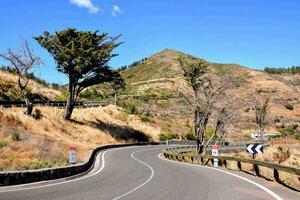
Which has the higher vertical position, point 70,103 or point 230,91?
point 230,91

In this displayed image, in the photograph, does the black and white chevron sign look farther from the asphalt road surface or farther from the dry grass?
the dry grass

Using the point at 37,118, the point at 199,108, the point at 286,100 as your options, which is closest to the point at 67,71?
the point at 37,118

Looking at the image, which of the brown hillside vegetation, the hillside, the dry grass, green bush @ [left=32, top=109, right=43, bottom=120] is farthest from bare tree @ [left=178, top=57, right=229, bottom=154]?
the brown hillside vegetation

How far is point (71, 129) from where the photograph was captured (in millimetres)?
57844

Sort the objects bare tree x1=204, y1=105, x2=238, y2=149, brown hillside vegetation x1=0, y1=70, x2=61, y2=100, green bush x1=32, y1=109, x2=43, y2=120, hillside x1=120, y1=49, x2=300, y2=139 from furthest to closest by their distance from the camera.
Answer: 1. hillside x1=120, y1=49, x2=300, y2=139
2. brown hillside vegetation x1=0, y1=70, x2=61, y2=100
3. green bush x1=32, y1=109, x2=43, y2=120
4. bare tree x1=204, y1=105, x2=238, y2=149

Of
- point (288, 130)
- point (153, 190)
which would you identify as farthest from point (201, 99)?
point (288, 130)

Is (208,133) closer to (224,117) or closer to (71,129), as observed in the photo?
(71,129)

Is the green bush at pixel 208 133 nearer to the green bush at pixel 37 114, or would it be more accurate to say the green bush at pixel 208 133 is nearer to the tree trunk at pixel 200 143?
the green bush at pixel 37 114

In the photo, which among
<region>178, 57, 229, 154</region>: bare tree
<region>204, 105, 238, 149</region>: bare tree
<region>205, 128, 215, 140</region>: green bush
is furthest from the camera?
<region>205, 128, 215, 140</region>: green bush

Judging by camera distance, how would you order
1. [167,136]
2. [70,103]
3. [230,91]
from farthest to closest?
[167,136] < [230,91] < [70,103]

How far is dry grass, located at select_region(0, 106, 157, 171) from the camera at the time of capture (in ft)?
108

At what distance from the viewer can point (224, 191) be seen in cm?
1456

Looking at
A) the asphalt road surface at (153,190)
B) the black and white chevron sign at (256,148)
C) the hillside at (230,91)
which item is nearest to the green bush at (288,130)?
the hillside at (230,91)

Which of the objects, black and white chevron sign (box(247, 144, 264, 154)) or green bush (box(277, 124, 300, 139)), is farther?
green bush (box(277, 124, 300, 139))
